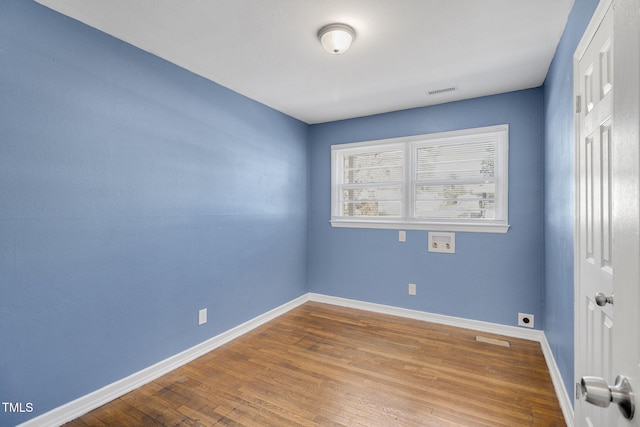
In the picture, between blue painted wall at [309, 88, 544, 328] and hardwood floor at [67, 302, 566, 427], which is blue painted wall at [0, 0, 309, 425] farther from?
blue painted wall at [309, 88, 544, 328]

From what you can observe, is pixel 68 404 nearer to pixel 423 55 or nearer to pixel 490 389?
pixel 490 389

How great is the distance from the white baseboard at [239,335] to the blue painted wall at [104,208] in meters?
0.06

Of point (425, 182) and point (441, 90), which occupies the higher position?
point (441, 90)

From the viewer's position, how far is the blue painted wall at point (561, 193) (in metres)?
1.79

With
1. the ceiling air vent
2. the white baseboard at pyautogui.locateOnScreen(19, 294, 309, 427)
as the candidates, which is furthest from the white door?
the white baseboard at pyautogui.locateOnScreen(19, 294, 309, 427)

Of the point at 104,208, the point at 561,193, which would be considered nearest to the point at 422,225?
the point at 561,193

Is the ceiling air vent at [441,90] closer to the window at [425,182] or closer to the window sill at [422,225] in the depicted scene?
the window at [425,182]

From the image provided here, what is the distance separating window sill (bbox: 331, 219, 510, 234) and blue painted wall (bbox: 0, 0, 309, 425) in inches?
56.1

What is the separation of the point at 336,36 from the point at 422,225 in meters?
2.29

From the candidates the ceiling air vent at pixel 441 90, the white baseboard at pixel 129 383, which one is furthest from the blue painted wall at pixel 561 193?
the white baseboard at pixel 129 383

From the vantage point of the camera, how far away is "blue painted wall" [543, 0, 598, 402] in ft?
5.86

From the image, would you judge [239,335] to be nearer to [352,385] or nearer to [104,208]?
[352,385]

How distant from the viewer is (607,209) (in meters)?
1.21

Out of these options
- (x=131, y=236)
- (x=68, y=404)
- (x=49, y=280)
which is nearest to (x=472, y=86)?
(x=131, y=236)
